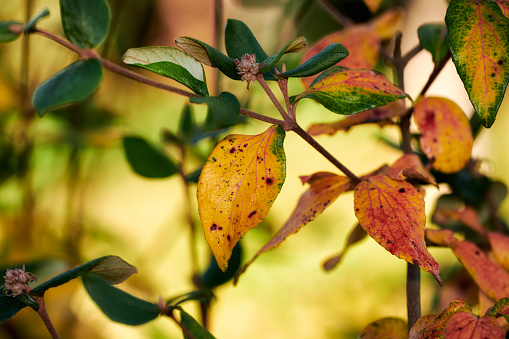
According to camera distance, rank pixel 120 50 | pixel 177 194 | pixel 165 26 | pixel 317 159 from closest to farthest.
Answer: pixel 120 50
pixel 317 159
pixel 177 194
pixel 165 26

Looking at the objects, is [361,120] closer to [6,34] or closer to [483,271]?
[483,271]

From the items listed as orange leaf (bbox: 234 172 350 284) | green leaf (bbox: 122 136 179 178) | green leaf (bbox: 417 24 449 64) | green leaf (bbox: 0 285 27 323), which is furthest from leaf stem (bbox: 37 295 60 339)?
green leaf (bbox: 417 24 449 64)

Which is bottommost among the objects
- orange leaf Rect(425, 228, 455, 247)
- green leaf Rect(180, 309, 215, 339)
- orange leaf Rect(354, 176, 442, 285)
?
green leaf Rect(180, 309, 215, 339)

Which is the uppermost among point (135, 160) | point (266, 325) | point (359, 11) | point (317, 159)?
point (359, 11)

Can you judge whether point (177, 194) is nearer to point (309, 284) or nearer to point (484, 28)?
point (309, 284)

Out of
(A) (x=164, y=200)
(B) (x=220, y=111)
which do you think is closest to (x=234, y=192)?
(B) (x=220, y=111)

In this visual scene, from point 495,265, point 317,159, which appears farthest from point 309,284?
point 495,265

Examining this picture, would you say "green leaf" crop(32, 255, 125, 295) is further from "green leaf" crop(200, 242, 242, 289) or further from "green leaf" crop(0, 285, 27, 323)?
"green leaf" crop(200, 242, 242, 289)
